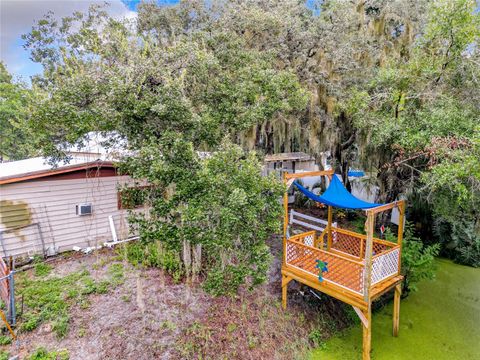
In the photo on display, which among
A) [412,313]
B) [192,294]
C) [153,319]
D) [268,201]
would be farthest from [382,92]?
[153,319]

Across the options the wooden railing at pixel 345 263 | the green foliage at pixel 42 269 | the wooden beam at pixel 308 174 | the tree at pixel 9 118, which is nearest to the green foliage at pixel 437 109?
the wooden beam at pixel 308 174

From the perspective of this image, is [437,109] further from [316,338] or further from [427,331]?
[316,338]

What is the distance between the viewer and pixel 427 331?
5508mm

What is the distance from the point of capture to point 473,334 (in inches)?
214

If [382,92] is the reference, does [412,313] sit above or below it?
below

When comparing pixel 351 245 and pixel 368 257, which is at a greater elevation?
pixel 368 257

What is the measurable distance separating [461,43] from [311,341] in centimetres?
638

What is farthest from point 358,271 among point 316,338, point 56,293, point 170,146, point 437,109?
point 56,293

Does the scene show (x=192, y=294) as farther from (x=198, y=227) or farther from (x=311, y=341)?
(x=311, y=341)

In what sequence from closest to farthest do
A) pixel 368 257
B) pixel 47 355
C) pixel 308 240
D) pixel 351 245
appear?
pixel 47 355 < pixel 368 257 < pixel 308 240 < pixel 351 245

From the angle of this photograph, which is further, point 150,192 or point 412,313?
point 412,313

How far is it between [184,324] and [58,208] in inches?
186

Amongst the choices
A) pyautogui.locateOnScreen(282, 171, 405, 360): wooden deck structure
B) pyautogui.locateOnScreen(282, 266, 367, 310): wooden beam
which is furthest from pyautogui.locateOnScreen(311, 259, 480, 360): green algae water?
pyautogui.locateOnScreen(282, 266, 367, 310): wooden beam

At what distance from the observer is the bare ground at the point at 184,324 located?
428 cm
